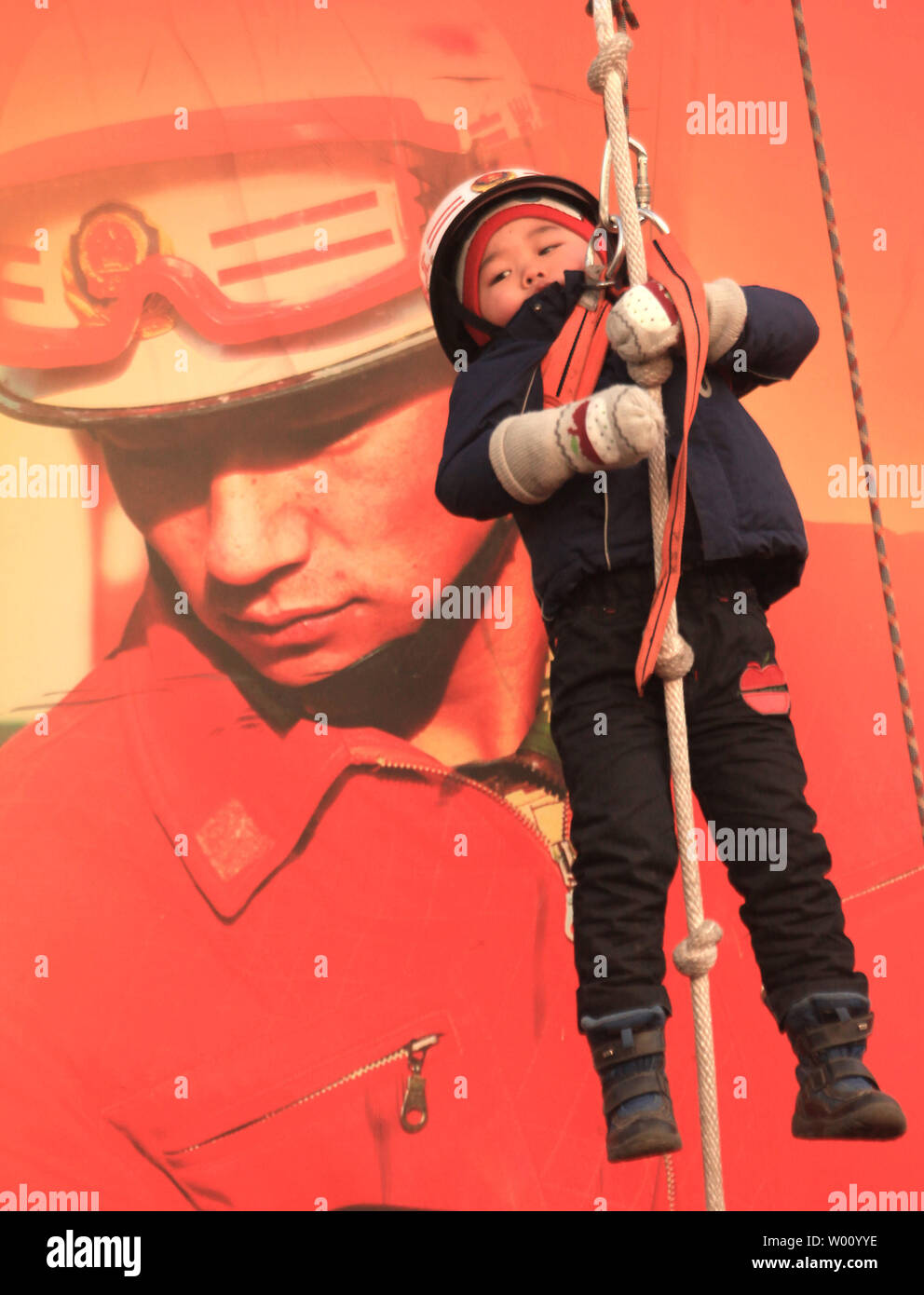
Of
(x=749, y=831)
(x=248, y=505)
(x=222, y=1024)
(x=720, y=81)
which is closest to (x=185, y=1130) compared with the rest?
(x=222, y=1024)

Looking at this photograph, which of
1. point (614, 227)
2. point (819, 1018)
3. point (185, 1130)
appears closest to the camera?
point (819, 1018)

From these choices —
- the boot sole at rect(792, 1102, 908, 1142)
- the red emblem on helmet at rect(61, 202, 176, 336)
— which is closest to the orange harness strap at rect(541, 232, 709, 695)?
the boot sole at rect(792, 1102, 908, 1142)

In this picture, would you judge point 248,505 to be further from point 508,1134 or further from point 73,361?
point 508,1134

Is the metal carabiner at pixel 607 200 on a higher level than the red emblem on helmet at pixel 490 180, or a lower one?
lower

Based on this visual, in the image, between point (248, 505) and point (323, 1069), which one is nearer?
point (323, 1069)

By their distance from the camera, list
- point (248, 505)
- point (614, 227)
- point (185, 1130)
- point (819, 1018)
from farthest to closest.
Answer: point (248, 505)
point (185, 1130)
point (614, 227)
point (819, 1018)

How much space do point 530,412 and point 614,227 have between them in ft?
0.67

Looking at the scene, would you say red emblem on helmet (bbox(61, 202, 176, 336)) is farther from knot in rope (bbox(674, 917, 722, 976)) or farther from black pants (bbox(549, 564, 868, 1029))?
knot in rope (bbox(674, 917, 722, 976))

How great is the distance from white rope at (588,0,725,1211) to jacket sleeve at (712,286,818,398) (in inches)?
4.7

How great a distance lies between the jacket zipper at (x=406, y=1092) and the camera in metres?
2.05

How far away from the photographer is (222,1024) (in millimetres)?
2068

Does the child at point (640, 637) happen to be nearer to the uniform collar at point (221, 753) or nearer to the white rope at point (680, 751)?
the white rope at point (680, 751)

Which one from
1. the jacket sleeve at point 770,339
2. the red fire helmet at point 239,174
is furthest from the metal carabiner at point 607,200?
the red fire helmet at point 239,174

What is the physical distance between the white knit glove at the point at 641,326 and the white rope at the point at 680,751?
26 millimetres
